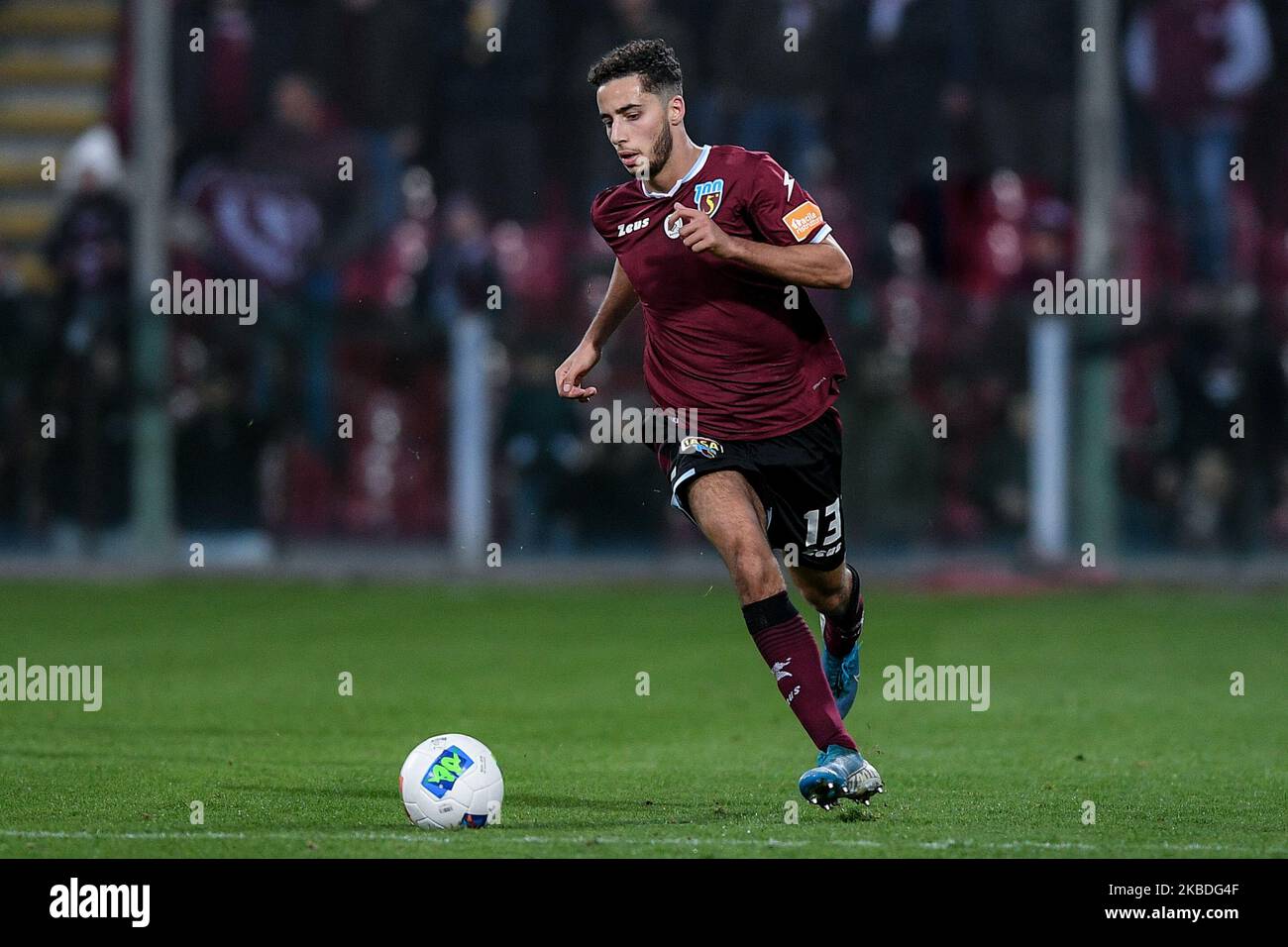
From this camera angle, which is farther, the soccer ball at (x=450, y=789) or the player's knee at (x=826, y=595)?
the player's knee at (x=826, y=595)

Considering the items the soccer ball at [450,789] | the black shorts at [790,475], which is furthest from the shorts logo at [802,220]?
the soccer ball at [450,789]

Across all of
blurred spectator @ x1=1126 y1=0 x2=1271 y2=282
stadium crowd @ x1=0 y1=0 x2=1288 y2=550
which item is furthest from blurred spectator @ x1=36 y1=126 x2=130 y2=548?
blurred spectator @ x1=1126 y1=0 x2=1271 y2=282

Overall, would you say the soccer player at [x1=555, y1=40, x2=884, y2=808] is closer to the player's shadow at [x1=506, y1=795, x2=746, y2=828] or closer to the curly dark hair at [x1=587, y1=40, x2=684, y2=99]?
the curly dark hair at [x1=587, y1=40, x2=684, y2=99]

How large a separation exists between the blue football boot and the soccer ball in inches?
35.1

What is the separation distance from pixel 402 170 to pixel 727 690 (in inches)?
290

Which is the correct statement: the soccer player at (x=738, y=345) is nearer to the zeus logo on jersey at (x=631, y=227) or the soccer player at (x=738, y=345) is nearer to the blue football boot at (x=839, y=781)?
the zeus logo on jersey at (x=631, y=227)

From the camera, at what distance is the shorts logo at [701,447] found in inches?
265

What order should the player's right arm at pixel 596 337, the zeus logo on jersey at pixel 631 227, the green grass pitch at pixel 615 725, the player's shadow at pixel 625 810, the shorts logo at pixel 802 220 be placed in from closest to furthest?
the green grass pitch at pixel 615 725 < the player's shadow at pixel 625 810 < the shorts logo at pixel 802 220 < the zeus logo on jersey at pixel 631 227 < the player's right arm at pixel 596 337

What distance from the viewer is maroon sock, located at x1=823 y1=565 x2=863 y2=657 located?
291 inches

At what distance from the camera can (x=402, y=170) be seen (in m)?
16.1

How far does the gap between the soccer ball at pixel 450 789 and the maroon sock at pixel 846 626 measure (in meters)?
1.75

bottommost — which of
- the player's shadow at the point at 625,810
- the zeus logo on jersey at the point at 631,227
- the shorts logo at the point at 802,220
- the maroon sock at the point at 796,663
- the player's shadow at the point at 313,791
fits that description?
the player's shadow at the point at 625,810
